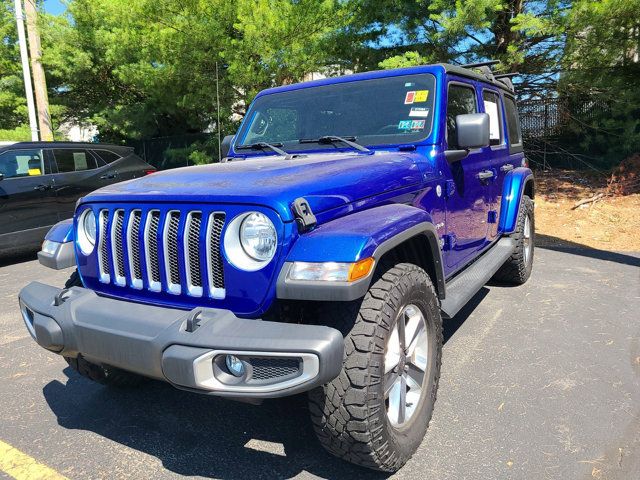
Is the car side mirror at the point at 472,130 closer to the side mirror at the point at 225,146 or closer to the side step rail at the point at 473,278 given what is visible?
the side step rail at the point at 473,278

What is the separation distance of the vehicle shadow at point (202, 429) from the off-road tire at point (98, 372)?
0.09 m

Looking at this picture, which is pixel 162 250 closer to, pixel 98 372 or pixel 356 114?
pixel 98 372

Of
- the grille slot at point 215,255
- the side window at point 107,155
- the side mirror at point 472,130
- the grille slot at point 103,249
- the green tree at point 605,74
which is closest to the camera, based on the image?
the grille slot at point 215,255

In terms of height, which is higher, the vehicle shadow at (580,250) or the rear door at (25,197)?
the rear door at (25,197)

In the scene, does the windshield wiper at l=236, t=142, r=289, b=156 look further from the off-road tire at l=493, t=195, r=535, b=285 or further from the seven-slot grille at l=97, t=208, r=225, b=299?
the off-road tire at l=493, t=195, r=535, b=285

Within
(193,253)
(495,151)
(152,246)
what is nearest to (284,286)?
(193,253)

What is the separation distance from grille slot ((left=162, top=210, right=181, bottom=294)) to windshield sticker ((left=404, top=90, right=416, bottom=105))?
179 cm

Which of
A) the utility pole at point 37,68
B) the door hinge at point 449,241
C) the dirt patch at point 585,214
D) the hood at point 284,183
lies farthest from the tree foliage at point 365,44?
the hood at point 284,183

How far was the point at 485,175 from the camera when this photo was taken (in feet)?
12.9

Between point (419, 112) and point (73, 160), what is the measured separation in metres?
6.11

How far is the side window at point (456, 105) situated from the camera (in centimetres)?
333

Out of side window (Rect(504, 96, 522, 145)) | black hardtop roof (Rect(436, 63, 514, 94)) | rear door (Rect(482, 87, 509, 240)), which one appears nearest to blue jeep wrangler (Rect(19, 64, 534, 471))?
black hardtop roof (Rect(436, 63, 514, 94))

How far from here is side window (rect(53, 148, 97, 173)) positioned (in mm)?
7332

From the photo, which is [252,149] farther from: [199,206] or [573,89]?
[573,89]
